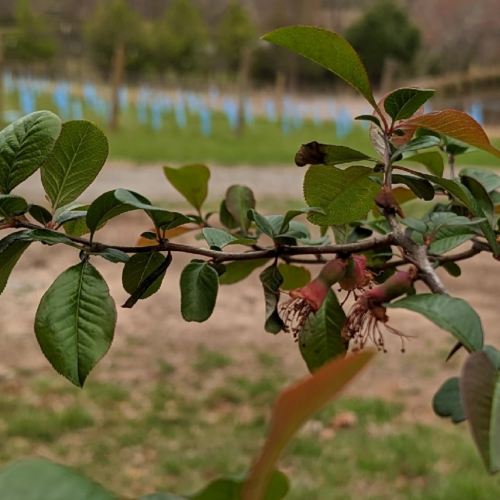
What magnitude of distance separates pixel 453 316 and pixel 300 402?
0.15 meters

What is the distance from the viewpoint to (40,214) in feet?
1.13

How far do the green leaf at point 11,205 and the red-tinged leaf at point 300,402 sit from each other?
22cm

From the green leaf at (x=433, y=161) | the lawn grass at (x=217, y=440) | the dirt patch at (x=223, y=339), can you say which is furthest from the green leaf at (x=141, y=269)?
the dirt patch at (x=223, y=339)

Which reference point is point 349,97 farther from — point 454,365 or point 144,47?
point 454,365

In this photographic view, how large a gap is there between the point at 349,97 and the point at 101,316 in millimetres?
14356

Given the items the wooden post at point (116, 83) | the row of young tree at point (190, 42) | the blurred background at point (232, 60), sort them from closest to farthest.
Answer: the wooden post at point (116, 83) → the blurred background at point (232, 60) → the row of young tree at point (190, 42)

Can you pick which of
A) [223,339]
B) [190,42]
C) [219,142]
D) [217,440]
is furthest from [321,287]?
[190,42]

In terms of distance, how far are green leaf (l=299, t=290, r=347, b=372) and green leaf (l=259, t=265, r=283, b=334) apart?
35 mm

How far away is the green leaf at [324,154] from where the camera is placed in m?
0.34

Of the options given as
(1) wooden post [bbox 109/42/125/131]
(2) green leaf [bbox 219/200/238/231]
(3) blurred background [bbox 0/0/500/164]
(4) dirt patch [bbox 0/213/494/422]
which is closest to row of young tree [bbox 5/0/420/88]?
(3) blurred background [bbox 0/0/500/164]

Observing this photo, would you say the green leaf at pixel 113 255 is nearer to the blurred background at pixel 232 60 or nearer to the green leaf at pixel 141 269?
the green leaf at pixel 141 269

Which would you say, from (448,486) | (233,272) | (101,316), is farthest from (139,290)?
(448,486)

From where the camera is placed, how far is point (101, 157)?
34 centimetres

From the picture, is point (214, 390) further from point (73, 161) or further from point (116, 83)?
point (116, 83)
